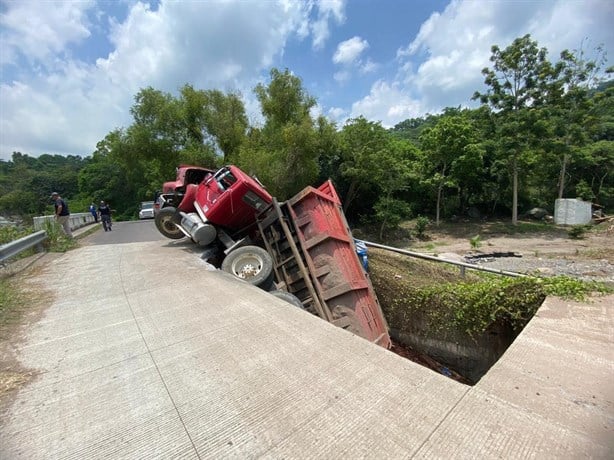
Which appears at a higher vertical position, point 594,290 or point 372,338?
point 594,290

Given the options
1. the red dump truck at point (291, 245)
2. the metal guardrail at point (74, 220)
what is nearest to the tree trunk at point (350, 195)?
the red dump truck at point (291, 245)

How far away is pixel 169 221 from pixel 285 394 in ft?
27.2

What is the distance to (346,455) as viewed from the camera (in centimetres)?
173

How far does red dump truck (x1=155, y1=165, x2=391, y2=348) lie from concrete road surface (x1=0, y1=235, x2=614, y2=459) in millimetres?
2641

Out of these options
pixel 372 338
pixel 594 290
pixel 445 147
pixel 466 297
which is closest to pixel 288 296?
pixel 372 338

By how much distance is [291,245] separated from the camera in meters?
7.00

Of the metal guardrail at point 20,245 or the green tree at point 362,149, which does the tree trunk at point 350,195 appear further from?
the metal guardrail at point 20,245

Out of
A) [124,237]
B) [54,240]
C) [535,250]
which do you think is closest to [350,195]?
[535,250]

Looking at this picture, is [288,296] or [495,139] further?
[495,139]

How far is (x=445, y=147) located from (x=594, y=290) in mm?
22788

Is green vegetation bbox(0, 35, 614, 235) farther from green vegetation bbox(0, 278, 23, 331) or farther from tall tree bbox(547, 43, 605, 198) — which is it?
green vegetation bbox(0, 278, 23, 331)

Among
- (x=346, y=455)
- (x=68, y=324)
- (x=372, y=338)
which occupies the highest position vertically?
(x=68, y=324)

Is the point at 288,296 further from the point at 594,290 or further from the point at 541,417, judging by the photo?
the point at 594,290

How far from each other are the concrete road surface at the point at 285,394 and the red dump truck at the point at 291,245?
8.67ft
